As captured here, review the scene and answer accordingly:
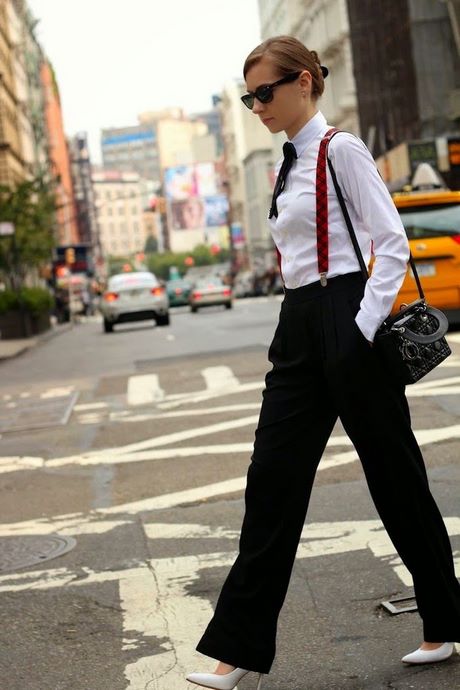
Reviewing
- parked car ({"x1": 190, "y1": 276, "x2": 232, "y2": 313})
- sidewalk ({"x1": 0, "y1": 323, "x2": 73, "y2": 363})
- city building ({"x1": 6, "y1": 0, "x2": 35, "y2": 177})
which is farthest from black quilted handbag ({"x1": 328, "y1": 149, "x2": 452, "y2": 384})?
city building ({"x1": 6, "y1": 0, "x2": 35, "y2": 177})

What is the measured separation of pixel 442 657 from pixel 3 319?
1557 inches

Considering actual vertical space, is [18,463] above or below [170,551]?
below

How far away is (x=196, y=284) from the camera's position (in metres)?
63.2

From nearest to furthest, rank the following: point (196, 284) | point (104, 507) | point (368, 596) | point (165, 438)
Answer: point (368, 596) < point (104, 507) < point (165, 438) < point (196, 284)

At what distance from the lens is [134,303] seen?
4331 centimetres

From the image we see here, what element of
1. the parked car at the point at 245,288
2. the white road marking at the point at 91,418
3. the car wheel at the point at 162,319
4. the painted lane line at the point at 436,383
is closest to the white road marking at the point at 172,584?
the painted lane line at the point at 436,383

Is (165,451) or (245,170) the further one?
(245,170)

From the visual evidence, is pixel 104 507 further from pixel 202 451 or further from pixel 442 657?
pixel 442 657

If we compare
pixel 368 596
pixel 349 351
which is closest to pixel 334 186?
pixel 349 351

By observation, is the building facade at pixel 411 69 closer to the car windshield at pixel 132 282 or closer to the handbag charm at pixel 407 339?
the car windshield at pixel 132 282

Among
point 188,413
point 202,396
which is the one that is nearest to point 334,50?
point 202,396

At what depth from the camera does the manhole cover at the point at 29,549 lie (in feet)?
22.5

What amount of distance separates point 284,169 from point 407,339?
0.66 meters

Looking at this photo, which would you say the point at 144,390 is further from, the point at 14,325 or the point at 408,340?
the point at 14,325
